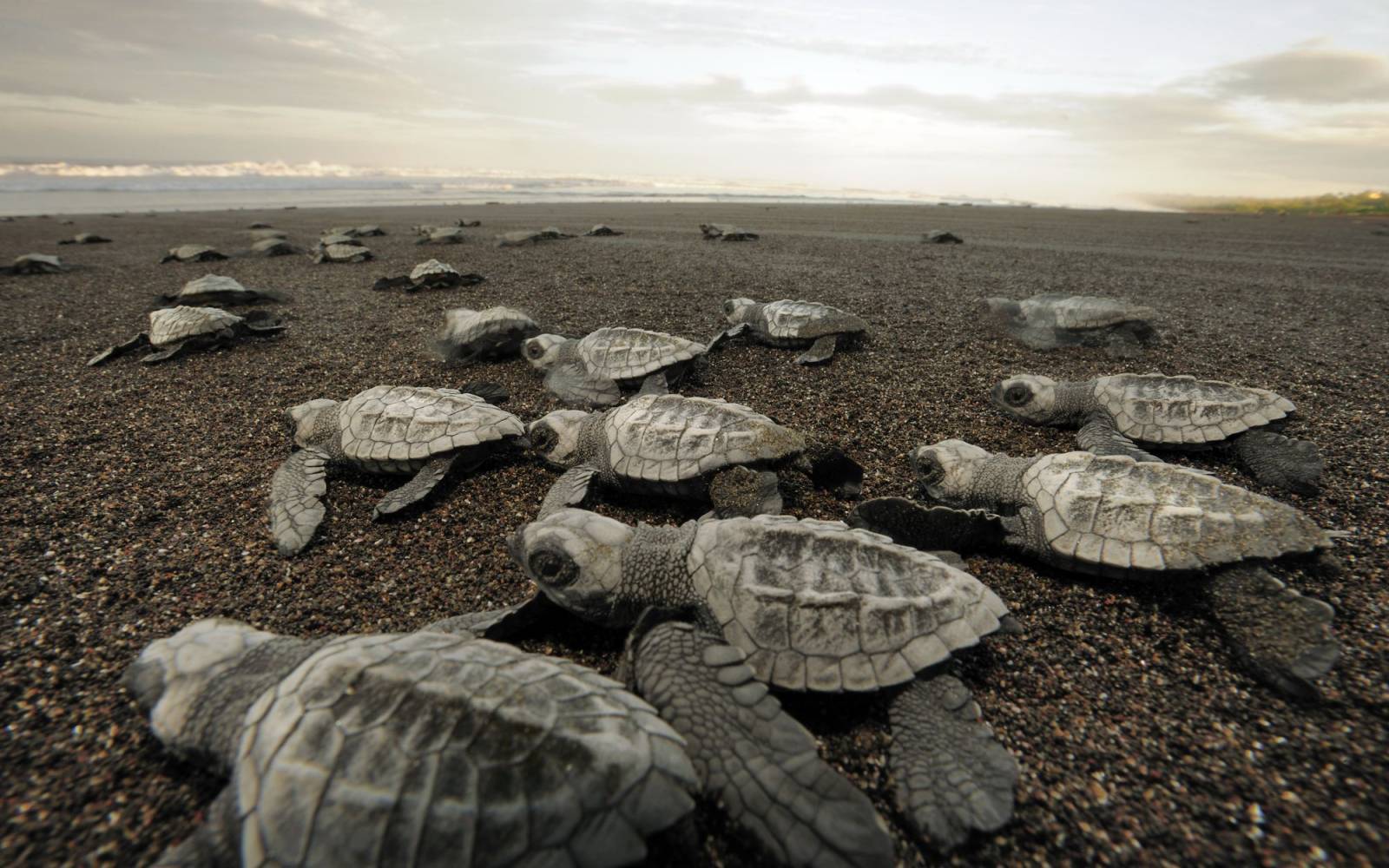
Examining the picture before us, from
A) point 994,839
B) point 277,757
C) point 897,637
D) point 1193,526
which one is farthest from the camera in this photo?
point 1193,526

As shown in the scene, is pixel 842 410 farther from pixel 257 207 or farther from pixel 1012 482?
pixel 257 207

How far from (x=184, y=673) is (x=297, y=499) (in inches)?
70.2

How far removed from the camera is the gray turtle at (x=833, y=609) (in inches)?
86.4

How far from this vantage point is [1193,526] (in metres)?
2.95

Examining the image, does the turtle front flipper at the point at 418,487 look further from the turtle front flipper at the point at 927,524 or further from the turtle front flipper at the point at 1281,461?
the turtle front flipper at the point at 1281,461

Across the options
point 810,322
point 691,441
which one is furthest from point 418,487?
point 810,322

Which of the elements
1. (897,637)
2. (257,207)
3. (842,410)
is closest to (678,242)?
(842,410)

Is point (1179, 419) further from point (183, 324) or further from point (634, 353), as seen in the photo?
point (183, 324)

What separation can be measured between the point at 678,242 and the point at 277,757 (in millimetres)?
15923

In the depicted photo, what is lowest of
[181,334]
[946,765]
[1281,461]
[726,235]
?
[946,765]

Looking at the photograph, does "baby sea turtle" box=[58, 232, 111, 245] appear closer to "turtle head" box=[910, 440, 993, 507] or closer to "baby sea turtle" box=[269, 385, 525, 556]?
"baby sea turtle" box=[269, 385, 525, 556]

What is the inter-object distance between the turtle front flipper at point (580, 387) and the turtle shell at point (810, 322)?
2271mm

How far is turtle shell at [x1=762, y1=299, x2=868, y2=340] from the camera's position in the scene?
6.73 m

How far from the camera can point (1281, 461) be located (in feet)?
13.3
